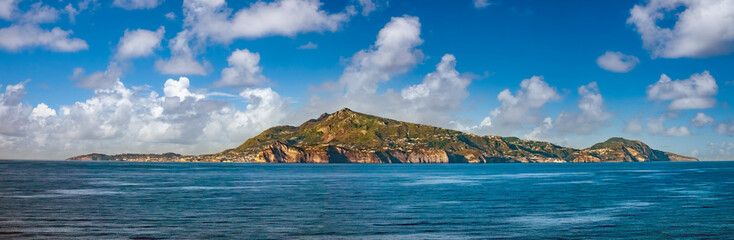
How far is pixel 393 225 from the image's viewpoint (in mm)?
41312

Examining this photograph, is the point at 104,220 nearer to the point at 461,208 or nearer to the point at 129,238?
the point at 129,238

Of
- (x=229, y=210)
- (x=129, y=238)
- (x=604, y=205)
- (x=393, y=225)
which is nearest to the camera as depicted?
(x=129, y=238)

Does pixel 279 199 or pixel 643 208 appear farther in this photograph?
pixel 279 199

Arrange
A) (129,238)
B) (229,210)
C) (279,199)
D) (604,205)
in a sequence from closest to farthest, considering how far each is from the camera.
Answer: (129,238), (229,210), (604,205), (279,199)

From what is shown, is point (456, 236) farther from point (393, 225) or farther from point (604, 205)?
point (604, 205)

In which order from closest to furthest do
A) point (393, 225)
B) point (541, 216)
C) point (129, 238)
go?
point (129, 238), point (393, 225), point (541, 216)

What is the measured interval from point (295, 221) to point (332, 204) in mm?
16178

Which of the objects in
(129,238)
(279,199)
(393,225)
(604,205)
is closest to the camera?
(129,238)

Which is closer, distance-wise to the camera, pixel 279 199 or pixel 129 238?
pixel 129 238

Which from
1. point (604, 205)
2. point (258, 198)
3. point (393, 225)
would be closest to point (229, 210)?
A: point (258, 198)

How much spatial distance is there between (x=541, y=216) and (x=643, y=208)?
634 inches

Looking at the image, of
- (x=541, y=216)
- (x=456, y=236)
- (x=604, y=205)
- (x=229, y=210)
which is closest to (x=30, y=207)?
(x=229, y=210)

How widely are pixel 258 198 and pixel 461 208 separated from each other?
96.9 ft

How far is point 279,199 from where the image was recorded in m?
66.5
